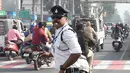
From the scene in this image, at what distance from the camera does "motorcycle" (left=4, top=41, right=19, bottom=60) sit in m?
19.9

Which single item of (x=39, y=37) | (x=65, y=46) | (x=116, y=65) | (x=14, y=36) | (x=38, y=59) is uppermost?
(x=65, y=46)

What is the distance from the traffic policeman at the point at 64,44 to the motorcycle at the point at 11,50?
44.6ft

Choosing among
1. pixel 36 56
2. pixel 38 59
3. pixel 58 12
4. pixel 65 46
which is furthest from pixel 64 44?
pixel 36 56

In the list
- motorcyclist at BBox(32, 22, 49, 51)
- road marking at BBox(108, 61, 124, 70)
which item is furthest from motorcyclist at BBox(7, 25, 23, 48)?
road marking at BBox(108, 61, 124, 70)

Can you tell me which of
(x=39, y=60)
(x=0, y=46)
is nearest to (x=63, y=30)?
(x=39, y=60)

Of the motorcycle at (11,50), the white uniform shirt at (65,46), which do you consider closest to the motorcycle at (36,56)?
the motorcycle at (11,50)

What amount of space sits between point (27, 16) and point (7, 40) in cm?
2979

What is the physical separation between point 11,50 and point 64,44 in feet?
45.2

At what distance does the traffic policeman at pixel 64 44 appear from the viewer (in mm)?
6254

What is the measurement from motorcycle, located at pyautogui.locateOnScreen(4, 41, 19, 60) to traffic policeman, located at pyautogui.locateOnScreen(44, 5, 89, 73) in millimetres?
13607

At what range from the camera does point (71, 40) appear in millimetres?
6254

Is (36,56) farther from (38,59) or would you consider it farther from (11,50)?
(11,50)

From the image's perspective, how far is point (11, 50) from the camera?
1994cm

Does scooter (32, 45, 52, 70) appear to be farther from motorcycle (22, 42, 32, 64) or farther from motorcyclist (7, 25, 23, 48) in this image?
motorcyclist (7, 25, 23, 48)
